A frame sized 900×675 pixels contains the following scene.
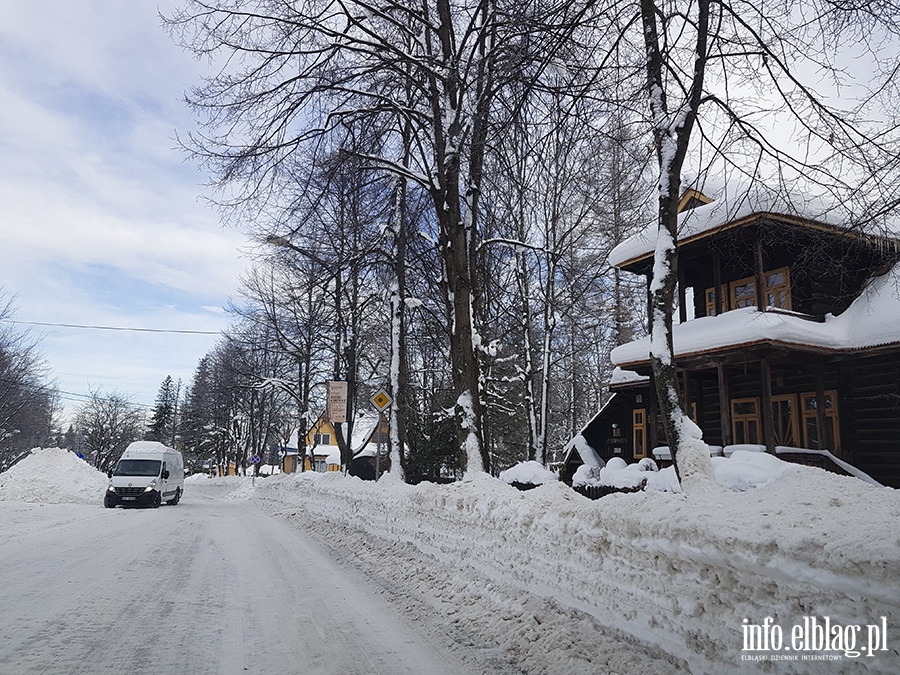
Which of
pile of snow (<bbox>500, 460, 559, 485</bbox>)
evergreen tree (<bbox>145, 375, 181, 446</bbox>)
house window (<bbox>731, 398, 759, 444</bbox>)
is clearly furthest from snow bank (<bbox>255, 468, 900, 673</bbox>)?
evergreen tree (<bbox>145, 375, 181, 446</bbox>)

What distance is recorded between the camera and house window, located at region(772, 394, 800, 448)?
1728 cm

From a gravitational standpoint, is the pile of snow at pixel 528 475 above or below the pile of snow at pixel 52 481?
above

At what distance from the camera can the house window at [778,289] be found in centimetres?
1714

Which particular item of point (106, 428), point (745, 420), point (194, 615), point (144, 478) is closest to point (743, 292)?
point (745, 420)

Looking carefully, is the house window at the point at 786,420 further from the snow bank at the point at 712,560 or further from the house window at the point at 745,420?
the snow bank at the point at 712,560

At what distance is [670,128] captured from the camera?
8711 mm

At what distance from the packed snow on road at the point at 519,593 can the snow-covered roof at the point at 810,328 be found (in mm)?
9172

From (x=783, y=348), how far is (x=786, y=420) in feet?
14.3

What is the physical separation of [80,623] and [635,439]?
19.6m

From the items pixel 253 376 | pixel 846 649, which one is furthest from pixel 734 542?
pixel 253 376

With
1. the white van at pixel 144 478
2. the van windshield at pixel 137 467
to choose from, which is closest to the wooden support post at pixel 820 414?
the white van at pixel 144 478

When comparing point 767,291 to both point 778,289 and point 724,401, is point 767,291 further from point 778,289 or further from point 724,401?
point 724,401

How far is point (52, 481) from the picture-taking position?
27641 millimetres

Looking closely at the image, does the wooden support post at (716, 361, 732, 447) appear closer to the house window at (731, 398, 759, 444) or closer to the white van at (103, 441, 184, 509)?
the house window at (731, 398, 759, 444)
